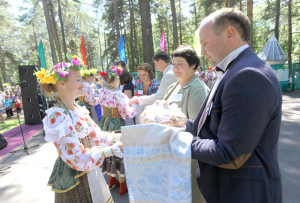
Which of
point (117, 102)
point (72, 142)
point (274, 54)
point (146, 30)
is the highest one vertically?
point (146, 30)

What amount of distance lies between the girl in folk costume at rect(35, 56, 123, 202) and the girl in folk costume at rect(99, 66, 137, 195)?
1.35m

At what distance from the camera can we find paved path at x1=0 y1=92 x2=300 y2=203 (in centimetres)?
301

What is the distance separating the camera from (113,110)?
11.1 ft

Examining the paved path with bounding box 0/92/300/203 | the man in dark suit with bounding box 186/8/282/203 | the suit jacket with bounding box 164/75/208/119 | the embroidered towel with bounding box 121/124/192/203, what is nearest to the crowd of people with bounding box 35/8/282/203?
the man in dark suit with bounding box 186/8/282/203

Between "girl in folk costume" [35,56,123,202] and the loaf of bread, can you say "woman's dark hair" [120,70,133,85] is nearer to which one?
"girl in folk costume" [35,56,123,202]

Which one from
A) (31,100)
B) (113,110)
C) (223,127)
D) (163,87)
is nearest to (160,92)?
(163,87)

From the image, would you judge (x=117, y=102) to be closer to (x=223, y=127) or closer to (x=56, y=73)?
(x=56, y=73)

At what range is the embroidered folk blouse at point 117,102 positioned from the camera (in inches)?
129

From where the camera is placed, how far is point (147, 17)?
28.3ft

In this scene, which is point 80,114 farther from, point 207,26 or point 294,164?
point 294,164

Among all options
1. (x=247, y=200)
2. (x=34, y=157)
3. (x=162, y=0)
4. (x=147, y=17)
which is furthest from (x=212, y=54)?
(x=162, y=0)

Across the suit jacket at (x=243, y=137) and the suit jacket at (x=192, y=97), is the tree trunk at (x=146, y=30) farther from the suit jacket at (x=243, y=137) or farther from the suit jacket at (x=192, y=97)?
the suit jacket at (x=243, y=137)

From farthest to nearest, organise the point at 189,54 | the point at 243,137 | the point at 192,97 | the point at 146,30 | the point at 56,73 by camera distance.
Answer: the point at 146,30
the point at 189,54
the point at 192,97
the point at 56,73
the point at 243,137

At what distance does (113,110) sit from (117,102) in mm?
208
